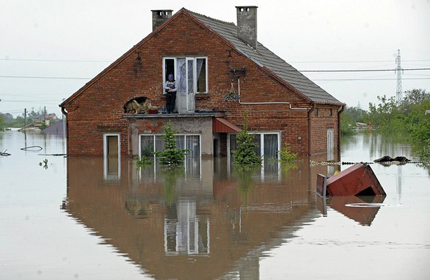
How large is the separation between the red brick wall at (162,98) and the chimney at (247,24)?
395 centimetres

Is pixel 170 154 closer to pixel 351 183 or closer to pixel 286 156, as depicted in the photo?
pixel 286 156

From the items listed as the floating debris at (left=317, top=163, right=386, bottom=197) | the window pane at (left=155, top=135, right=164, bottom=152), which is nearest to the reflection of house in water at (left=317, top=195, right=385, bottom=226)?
the floating debris at (left=317, top=163, right=386, bottom=197)

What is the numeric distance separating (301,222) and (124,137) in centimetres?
2462

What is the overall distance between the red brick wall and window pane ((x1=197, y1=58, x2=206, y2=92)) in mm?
260

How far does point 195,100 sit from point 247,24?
5.74 meters

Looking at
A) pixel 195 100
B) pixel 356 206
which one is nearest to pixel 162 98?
pixel 195 100

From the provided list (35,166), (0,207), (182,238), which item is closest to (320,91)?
(35,166)

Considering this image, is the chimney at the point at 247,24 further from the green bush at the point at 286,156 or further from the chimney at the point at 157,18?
the green bush at the point at 286,156

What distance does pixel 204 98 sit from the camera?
40.0 m

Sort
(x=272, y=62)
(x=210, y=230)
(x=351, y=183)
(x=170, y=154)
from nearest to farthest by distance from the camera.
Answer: (x=210, y=230) → (x=351, y=183) → (x=170, y=154) → (x=272, y=62)

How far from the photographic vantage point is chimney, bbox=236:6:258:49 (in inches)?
1694

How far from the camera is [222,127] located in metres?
38.8

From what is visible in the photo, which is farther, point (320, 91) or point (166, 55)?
point (320, 91)

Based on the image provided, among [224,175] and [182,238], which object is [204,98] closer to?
[224,175]
